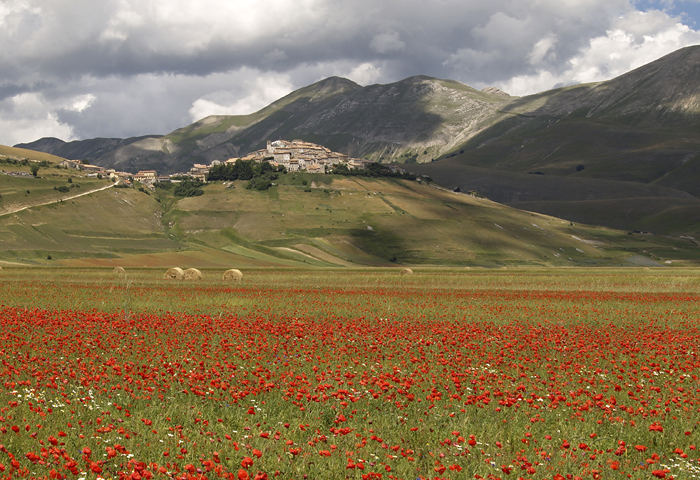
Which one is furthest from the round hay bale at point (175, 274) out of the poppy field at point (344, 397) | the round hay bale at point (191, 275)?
the poppy field at point (344, 397)

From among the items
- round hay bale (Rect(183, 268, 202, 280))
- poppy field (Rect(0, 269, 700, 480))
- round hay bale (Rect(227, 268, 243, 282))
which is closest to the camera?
poppy field (Rect(0, 269, 700, 480))

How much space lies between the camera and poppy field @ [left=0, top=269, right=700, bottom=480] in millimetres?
12492

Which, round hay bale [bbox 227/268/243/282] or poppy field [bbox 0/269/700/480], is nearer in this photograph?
poppy field [bbox 0/269/700/480]

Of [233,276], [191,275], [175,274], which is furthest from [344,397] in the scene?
[175,274]

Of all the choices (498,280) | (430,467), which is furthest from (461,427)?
(498,280)

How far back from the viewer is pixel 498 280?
8012 cm

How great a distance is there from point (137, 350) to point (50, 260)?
429 feet

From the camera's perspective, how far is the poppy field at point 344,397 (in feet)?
41.0

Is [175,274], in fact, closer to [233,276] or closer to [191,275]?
[191,275]

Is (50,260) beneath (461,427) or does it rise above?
beneath

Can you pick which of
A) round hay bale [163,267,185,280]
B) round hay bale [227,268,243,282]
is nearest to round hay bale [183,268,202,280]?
round hay bale [163,267,185,280]

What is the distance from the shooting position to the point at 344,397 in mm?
16844

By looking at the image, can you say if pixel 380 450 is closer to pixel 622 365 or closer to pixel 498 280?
pixel 622 365

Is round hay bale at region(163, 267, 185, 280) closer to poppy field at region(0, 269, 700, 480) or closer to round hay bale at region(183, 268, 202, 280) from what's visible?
round hay bale at region(183, 268, 202, 280)
